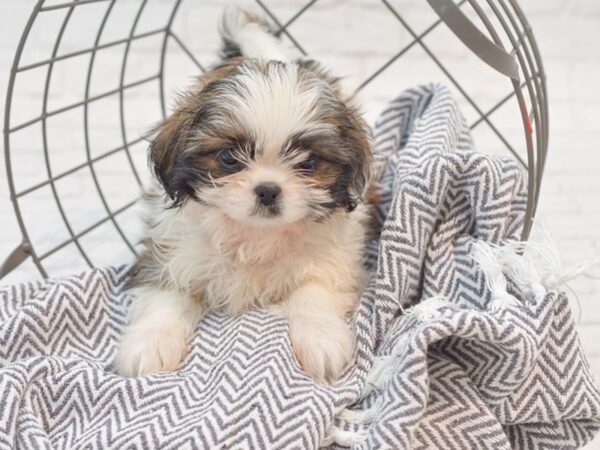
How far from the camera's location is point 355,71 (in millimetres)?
2521

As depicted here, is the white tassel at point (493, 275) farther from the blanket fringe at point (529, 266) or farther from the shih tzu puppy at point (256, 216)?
the shih tzu puppy at point (256, 216)

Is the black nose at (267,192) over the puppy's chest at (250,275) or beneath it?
over

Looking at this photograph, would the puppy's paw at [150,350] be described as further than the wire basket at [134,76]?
No

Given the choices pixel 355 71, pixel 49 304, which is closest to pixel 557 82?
pixel 355 71

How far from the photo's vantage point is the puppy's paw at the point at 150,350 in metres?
1.49

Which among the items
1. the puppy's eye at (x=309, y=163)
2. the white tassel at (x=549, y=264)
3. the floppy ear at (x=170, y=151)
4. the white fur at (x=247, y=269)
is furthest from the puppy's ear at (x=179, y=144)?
the white tassel at (x=549, y=264)

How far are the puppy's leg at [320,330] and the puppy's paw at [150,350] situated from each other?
239 millimetres

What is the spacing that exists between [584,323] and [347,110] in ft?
3.55

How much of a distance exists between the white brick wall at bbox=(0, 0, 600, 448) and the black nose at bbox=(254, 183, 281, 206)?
1020 millimetres

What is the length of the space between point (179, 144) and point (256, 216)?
0.22 meters

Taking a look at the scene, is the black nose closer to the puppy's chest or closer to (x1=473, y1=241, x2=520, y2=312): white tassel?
the puppy's chest

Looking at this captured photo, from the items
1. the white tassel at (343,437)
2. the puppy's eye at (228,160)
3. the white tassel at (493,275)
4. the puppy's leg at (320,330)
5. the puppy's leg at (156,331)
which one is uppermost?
the puppy's eye at (228,160)

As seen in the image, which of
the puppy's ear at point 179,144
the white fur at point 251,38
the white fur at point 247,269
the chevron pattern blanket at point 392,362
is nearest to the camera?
the chevron pattern blanket at point 392,362

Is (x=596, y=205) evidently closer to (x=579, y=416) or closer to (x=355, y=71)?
(x=355, y=71)
